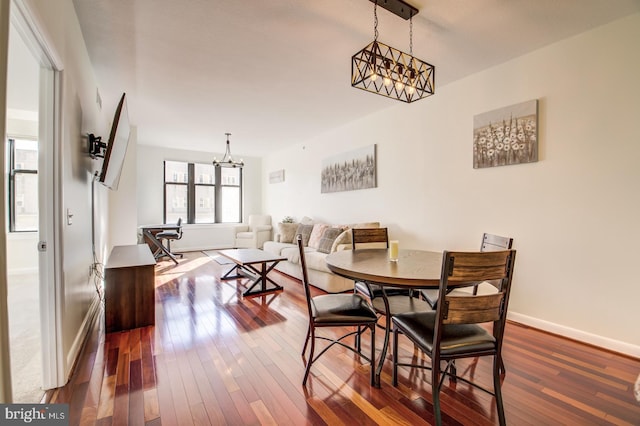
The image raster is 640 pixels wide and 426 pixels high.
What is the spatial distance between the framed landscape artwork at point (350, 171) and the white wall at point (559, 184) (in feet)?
2.59

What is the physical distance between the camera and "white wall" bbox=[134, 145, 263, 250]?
6668 mm

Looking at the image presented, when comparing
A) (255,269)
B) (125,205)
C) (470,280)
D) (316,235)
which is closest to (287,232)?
(316,235)

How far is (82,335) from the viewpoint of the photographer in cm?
238

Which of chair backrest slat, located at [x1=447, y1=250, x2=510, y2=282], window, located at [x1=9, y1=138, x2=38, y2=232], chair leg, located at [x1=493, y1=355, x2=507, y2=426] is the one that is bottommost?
chair leg, located at [x1=493, y1=355, x2=507, y2=426]

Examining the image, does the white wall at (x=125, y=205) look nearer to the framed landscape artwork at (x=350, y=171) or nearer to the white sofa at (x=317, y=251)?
the white sofa at (x=317, y=251)

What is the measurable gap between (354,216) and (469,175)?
79.0 inches

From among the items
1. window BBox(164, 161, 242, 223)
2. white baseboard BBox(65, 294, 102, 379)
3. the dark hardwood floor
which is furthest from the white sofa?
window BBox(164, 161, 242, 223)

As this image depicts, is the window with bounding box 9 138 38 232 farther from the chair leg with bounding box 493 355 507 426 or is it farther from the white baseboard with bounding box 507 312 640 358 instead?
the white baseboard with bounding box 507 312 640 358

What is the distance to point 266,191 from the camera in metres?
7.97

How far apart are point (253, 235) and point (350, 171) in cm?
306

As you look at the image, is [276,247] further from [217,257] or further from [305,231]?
[217,257]

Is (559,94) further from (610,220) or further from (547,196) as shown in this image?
(610,220)

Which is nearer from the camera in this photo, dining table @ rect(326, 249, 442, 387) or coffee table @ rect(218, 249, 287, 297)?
dining table @ rect(326, 249, 442, 387)

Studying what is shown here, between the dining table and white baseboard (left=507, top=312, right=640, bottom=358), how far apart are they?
1.37m
